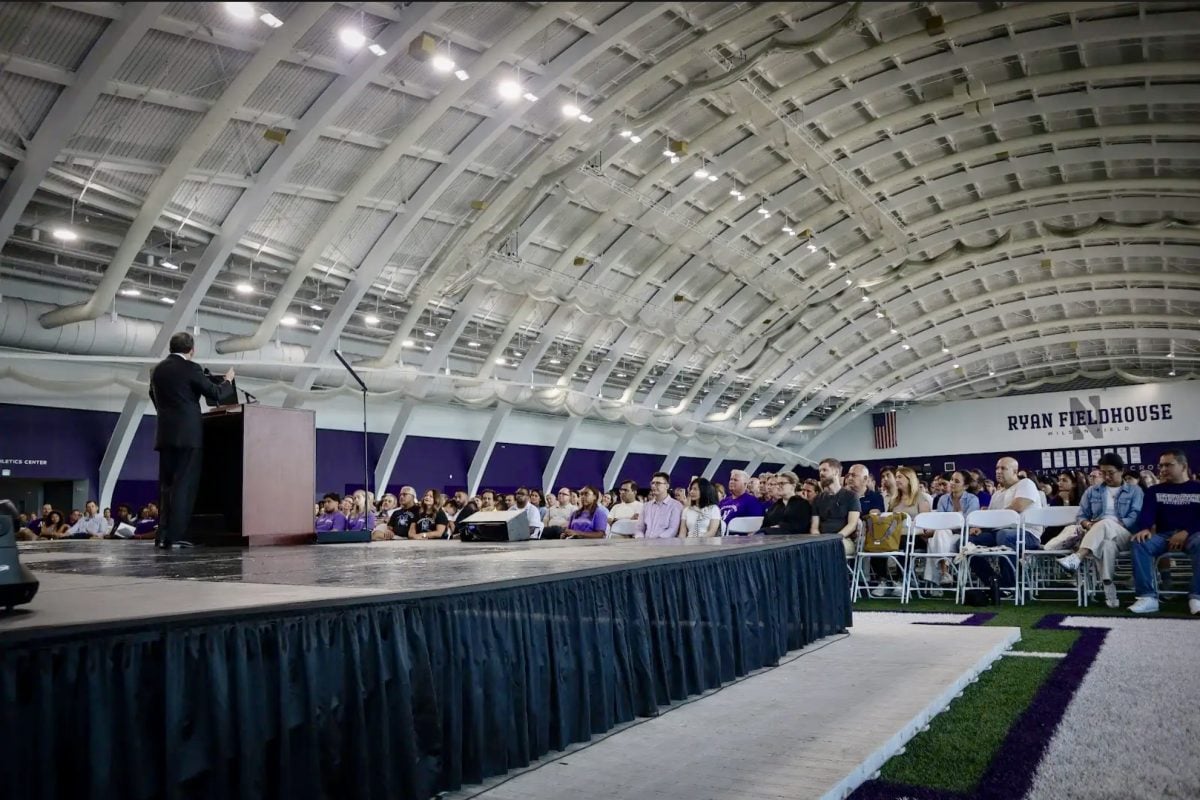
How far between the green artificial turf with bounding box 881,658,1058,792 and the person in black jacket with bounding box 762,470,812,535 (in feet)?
10.2

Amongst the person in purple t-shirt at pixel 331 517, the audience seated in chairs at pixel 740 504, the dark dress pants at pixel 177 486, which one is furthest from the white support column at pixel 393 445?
the dark dress pants at pixel 177 486

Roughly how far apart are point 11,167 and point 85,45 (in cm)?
265

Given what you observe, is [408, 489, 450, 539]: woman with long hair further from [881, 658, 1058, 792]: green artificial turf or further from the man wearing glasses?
[881, 658, 1058, 792]: green artificial turf

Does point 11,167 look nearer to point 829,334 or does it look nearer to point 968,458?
point 829,334

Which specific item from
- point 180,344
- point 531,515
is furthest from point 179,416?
point 531,515

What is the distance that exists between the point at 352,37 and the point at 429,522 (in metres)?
6.92

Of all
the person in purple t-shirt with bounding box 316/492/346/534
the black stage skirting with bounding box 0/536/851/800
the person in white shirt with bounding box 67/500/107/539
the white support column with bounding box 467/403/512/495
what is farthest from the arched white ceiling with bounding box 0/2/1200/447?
the black stage skirting with bounding box 0/536/851/800

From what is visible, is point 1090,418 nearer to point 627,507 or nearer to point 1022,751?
point 627,507

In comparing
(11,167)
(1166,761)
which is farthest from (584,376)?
(1166,761)

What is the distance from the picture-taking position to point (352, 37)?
38.2 feet

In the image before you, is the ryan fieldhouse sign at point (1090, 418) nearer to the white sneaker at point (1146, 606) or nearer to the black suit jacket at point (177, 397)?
the white sneaker at point (1146, 606)

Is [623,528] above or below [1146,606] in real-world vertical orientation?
above

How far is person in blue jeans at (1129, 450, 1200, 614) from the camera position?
24.7 feet

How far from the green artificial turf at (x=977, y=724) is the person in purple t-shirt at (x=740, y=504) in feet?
12.0
